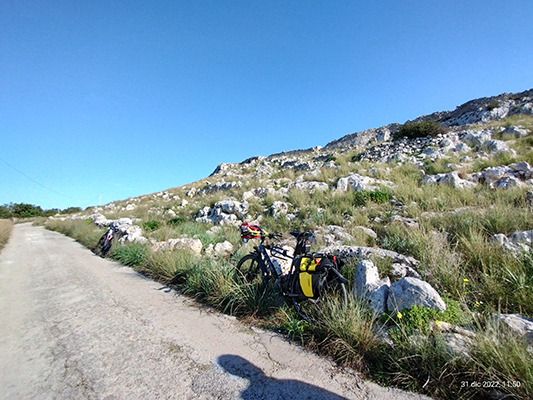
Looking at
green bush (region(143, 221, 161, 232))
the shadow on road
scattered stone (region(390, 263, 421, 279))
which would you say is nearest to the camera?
the shadow on road

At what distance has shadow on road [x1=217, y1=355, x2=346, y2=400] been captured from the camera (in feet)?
6.86

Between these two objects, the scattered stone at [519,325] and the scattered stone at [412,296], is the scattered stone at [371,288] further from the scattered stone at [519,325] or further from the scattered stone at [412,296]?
the scattered stone at [519,325]

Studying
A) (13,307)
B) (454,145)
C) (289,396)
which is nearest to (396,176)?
(454,145)

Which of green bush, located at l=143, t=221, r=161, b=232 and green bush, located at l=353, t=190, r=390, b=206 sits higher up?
green bush, located at l=143, t=221, r=161, b=232

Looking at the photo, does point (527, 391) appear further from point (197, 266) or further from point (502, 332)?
point (197, 266)

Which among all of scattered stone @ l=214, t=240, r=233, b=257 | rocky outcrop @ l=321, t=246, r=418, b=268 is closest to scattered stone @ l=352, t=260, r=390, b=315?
rocky outcrop @ l=321, t=246, r=418, b=268

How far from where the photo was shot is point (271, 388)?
2.20 meters

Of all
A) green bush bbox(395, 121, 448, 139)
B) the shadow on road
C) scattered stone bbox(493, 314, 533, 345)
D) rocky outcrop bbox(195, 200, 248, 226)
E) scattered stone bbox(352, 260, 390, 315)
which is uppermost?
green bush bbox(395, 121, 448, 139)

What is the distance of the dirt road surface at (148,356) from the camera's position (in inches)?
87.0

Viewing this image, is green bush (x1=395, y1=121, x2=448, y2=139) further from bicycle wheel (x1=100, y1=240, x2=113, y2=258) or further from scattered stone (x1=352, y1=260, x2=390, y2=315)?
bicycle wheel (x1=100, y1=240, x2=113, y2=258)

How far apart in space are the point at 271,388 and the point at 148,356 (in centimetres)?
146

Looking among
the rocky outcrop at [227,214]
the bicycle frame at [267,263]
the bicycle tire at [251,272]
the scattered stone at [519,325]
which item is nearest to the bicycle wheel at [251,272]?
the bicycle tire at [251,272]

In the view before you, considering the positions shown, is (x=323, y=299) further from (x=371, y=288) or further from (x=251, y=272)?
(x=251, y=272)

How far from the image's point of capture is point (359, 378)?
2281 millimetres
